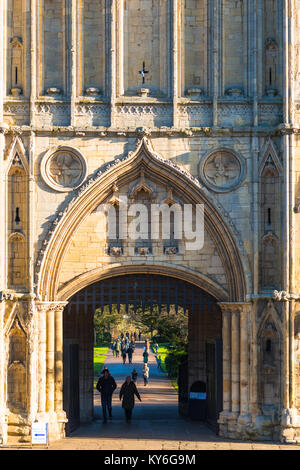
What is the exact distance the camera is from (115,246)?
2242cm

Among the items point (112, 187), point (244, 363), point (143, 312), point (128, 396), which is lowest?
point (128, 396)

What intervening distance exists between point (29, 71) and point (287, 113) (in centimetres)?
654

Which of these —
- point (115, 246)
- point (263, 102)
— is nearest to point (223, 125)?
point (263, 102)

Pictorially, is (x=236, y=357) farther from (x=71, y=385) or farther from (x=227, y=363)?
(x=71, y=385)

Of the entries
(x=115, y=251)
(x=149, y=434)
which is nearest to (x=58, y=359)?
(x=115, y=251)

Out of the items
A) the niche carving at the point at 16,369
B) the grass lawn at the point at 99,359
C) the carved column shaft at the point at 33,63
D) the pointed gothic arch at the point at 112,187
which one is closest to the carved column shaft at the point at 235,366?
the pointed gothic arch at the point at 112,187

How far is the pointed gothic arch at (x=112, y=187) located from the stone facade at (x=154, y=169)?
1.4 inches

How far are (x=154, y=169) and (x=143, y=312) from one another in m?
5.29

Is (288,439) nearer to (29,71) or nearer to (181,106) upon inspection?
(181,106)

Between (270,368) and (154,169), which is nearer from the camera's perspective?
(270,368)

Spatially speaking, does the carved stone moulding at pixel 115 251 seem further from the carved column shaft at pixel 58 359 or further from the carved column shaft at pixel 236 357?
the carved column shaft at pixel 236 357

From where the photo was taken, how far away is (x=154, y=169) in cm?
2220

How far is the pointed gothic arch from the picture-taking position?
22.0 meters

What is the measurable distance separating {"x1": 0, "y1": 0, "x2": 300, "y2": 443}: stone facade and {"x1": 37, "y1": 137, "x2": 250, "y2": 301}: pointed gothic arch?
35 mm
